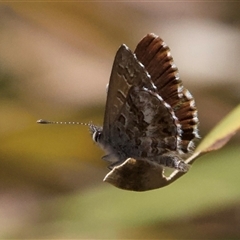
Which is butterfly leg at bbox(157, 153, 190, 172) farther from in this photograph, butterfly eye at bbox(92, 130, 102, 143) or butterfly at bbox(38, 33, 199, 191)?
butterfly eye at bbox(92, 130, 102, 143)

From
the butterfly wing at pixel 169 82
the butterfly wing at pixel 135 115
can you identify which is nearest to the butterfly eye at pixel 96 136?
the butterfly wing at pixel 135 115

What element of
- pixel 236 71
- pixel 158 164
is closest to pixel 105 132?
pixel 158 164

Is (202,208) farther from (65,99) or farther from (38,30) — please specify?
(38,30)

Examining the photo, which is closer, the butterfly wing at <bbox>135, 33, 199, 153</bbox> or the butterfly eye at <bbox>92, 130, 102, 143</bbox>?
the butterfly wing at <bbox>135, 33, 199, 153</bbox>

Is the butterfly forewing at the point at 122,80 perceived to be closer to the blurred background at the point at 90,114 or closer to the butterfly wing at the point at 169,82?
the butterfly wing at the point at 169,82

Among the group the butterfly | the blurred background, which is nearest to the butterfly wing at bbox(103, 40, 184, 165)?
the butterfly

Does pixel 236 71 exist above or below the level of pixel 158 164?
above

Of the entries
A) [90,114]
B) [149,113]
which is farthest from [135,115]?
[90,114]
